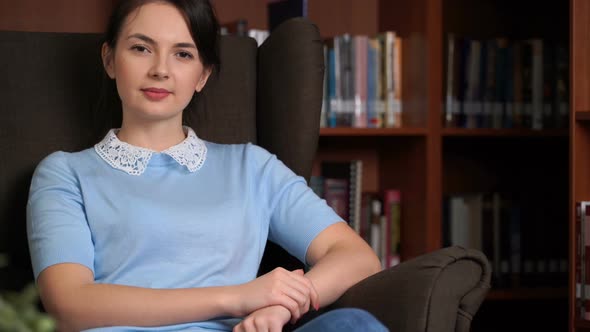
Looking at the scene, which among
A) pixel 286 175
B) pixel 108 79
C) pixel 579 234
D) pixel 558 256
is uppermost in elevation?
pixel 108 79

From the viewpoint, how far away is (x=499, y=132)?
2670 mm

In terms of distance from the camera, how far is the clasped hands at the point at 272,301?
1.22m

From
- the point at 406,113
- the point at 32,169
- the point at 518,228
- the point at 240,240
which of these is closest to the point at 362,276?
the point at 240,240

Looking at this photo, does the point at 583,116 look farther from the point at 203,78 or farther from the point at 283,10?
the point at 283,10

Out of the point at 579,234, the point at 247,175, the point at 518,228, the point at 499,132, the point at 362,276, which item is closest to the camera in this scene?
the point at 362,276

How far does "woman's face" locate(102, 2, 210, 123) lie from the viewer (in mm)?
1471

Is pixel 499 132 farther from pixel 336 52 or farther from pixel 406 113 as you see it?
pixel 336 52

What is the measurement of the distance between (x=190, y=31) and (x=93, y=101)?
293mm

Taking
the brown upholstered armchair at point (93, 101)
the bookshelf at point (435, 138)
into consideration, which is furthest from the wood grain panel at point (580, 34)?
the brown upholstered armchair at point (93, 101)

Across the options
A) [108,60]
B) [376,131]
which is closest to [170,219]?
[108,60]

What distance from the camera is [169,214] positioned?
1.43 meters

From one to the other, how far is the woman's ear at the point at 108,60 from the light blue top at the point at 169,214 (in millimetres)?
124

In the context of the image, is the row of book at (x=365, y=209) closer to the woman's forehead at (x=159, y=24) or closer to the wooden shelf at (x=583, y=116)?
the wooden shelf at (x=583, y=116)

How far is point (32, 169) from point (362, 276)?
66 cm
